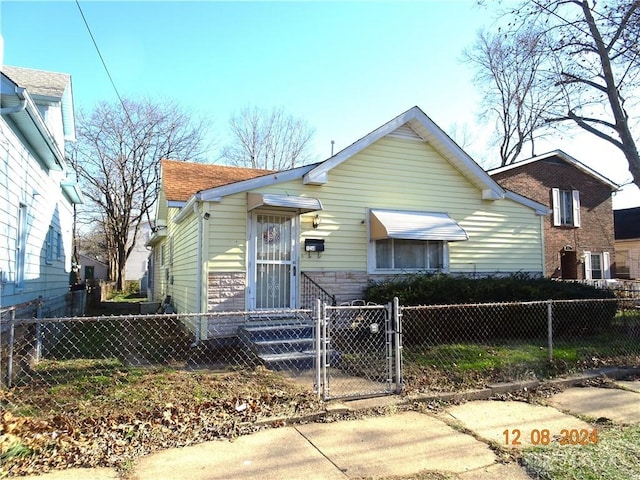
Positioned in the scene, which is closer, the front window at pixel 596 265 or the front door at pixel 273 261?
the front door at pixel 273 261

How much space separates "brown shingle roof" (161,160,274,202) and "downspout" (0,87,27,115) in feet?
12.1

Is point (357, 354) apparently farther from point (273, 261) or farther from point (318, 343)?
point (273, 261)

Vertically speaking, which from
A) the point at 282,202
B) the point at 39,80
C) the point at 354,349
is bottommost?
the point at 354,349

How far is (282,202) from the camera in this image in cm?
838

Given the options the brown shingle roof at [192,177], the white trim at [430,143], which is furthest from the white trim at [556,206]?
the brown shingle roof at [192,177]

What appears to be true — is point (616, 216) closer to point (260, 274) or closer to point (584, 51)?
point (584, 51)

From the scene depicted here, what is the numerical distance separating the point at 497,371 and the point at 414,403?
1780 millimetres

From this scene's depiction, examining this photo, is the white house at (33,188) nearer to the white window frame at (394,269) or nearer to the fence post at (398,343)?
Answer: the fence post at (398,343)

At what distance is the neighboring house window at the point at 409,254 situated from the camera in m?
10.2

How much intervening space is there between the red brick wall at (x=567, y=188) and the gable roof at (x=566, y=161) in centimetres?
15

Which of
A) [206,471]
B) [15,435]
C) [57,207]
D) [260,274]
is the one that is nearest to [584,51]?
[260,274]

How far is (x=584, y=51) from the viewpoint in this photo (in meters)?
11.2

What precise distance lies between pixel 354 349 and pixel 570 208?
1806 cm
